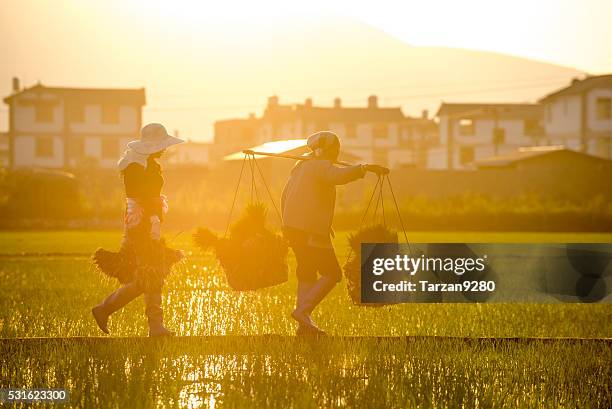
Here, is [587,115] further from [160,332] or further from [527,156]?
[160,332]

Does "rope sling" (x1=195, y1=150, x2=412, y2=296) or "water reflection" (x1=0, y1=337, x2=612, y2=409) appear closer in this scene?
"water reflection" (x1=0, y1=337, x2=612, y2=409)

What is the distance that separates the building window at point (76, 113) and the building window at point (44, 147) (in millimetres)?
2283

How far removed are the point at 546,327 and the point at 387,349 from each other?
3.32 m

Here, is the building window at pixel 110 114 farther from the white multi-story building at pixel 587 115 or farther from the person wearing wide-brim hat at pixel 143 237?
the person wearing wide-brim hat at pixel 143 237

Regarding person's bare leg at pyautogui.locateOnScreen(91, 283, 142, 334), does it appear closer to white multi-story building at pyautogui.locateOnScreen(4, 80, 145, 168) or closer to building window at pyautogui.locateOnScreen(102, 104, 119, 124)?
white multi-story building at pyautogui.locateOnScreen(4, 80, 145, 168)

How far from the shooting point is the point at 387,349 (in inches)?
332

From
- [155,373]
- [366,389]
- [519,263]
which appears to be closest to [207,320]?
[155,373]

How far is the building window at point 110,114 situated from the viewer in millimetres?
76625

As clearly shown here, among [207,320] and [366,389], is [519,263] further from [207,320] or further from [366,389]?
[366,389]

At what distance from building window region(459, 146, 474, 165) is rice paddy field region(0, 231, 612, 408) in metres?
71.6

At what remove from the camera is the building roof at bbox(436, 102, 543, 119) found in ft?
268

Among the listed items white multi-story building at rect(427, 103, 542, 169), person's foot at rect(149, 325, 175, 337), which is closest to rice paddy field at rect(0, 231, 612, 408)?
person's foot at rect(149, 325, 175, 337)

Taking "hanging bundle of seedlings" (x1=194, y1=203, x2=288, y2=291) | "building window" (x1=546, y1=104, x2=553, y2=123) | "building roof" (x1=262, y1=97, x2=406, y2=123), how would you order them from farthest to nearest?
"building roof" (x1=262, y1=97, x2=406, y2=123)
"building window" (x1=546, y1=104, x2=553, y2=123)
"hanging bundle of seedlings" (x1=194, y1=203, x2=288, y2=291)

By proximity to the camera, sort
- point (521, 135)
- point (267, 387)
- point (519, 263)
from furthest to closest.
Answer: point (521, 135)
point (519, 263)
point (267, 387)
